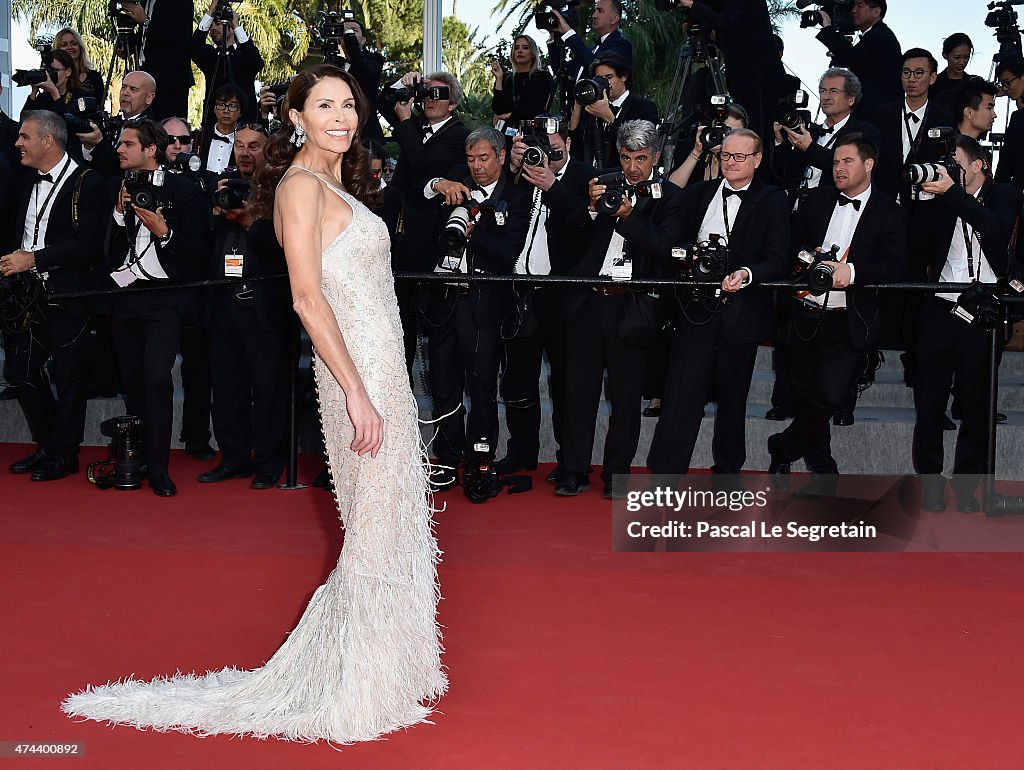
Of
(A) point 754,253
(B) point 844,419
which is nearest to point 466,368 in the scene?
(A) point 754,253

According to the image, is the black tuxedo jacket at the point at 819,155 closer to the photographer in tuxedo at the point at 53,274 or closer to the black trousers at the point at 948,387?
the black trousers at the point at 948,387

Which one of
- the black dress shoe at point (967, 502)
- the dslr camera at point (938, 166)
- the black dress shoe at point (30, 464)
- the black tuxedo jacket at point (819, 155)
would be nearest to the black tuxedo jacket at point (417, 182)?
the black tuxedo jacket at point (819, 155)

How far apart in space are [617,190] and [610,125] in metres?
1.59

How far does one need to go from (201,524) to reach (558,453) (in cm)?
185

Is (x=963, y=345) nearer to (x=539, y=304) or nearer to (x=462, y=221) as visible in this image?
(x=539, y=304)

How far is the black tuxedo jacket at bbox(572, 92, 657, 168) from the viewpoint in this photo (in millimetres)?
6805

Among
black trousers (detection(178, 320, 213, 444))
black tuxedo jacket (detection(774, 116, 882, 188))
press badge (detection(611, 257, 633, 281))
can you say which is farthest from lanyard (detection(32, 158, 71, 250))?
black tuxedo jacket (detection(774, 116, 882, 188))

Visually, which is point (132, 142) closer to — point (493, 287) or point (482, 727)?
point (493, 287)

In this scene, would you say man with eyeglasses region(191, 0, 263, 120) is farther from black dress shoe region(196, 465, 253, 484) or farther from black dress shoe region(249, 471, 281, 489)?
black dress shoe region(249, 471, 281, 489)

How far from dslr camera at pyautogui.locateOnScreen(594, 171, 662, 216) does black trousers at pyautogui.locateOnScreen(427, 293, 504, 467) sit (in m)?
0.88

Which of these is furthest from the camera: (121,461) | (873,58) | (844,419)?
(873,58)

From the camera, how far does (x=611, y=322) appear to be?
5.86 meters

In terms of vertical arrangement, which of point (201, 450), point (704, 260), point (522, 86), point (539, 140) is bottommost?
point (201, 450)

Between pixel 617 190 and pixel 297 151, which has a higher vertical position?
pixel 617 190
